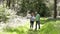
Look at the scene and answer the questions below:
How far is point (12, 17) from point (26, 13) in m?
16.0

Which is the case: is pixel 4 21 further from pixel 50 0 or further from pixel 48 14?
pixel 50 0

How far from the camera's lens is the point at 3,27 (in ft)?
72.1

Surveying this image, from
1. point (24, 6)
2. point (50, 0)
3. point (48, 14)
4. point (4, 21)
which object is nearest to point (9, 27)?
point (4, 21)

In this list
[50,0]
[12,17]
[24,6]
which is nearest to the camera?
[12,17]

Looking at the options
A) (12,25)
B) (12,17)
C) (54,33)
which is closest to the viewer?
(54,33)

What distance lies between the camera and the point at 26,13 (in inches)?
1684

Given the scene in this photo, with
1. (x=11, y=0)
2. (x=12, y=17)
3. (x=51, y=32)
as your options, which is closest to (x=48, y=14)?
(x=11, y=0)

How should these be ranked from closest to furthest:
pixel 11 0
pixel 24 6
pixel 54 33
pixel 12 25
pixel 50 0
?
pixel 54 33, pixel 12 25, pixel 24 6, pixel 11 0, pixel 50 0

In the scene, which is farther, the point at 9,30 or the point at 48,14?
the point at 48,14

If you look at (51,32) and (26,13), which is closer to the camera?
(51,32)

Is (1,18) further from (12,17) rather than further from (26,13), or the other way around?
(26,13)

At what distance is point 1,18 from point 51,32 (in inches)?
322

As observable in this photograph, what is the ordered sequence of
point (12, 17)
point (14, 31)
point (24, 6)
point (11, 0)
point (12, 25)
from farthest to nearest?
1. point (11, 0)
2. point (24, 6)
3. point (12, 17)
4. point (12, 25)
5. point (14, 31)

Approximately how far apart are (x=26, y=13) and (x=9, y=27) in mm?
→ 20544
